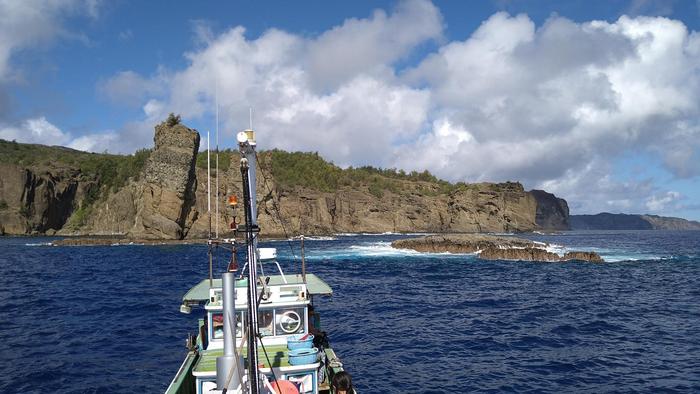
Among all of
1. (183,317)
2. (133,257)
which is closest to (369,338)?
(183,317)

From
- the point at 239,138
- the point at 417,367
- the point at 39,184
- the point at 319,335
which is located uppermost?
the point at 39,184

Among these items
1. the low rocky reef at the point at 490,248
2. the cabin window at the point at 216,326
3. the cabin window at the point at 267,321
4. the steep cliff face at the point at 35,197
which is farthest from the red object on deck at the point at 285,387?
the steep cliff face at the point at 35,197

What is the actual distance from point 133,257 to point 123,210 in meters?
93.9

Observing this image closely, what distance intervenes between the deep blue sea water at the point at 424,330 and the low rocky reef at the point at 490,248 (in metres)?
16.6

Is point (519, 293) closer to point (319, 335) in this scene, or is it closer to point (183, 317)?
point (183, 317)

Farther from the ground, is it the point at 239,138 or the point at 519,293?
the point at 239,138

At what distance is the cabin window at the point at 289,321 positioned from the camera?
634 inches

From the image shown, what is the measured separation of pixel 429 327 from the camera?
31703mm

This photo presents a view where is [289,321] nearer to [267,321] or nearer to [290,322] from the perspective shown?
[290,322]

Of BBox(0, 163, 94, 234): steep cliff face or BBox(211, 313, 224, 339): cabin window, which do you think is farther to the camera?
BBox(0, 163, 94, 234): steep cliff face

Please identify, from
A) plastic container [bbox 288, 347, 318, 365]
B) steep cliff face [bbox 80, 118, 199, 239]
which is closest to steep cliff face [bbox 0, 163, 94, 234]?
steep cliff face [bbox 80, 118, 199, 239]

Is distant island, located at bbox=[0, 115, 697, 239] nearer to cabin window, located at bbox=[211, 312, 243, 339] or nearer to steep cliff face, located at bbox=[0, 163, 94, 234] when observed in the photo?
steep cliff face, located at bbox=[0, 163, 94, 234]

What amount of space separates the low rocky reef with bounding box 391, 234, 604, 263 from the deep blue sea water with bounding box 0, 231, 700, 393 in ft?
54.3

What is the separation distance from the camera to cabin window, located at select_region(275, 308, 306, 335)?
52.8 ft
